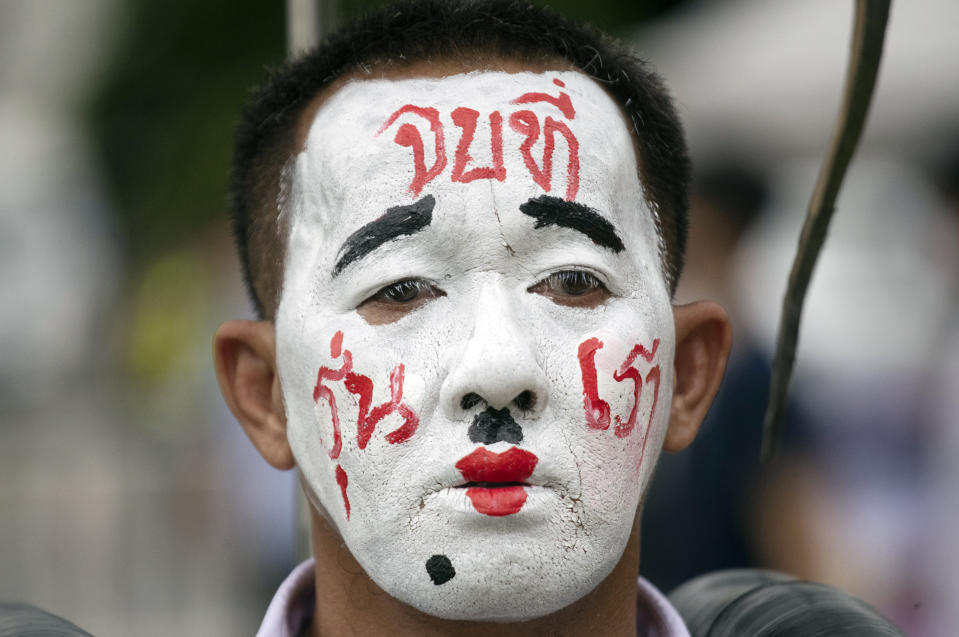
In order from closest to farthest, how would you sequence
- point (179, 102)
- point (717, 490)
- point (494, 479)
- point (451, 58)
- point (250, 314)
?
point (494, 479), point (451, 58), point (717, 490), point (250, 314), point (179, 102)

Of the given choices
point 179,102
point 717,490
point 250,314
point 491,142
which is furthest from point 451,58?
point 179,102

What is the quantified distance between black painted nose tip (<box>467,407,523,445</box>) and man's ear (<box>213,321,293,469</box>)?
492 mm

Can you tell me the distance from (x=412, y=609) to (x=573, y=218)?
0.72 metres

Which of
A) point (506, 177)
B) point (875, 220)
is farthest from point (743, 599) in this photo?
point (875, 220)

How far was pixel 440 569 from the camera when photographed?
1.98 metres

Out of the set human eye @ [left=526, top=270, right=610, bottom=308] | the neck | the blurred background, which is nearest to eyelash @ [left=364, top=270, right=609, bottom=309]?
human eye @ [left=526, top=270, right=610, bottom=308]

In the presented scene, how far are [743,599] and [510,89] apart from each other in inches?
45.0

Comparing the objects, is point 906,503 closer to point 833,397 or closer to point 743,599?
point 833,397

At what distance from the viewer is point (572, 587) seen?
2.02 m

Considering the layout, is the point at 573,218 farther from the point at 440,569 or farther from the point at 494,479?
the point at 440,569

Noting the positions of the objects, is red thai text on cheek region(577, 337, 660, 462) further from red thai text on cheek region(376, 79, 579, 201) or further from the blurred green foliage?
the blurred green foliage

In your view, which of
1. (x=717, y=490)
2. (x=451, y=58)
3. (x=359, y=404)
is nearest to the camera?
(x=359, y=404)

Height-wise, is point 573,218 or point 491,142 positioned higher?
point 491,142

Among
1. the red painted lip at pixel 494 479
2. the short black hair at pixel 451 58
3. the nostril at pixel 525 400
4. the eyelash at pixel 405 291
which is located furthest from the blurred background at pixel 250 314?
the red painted lip at pixel 494 479
